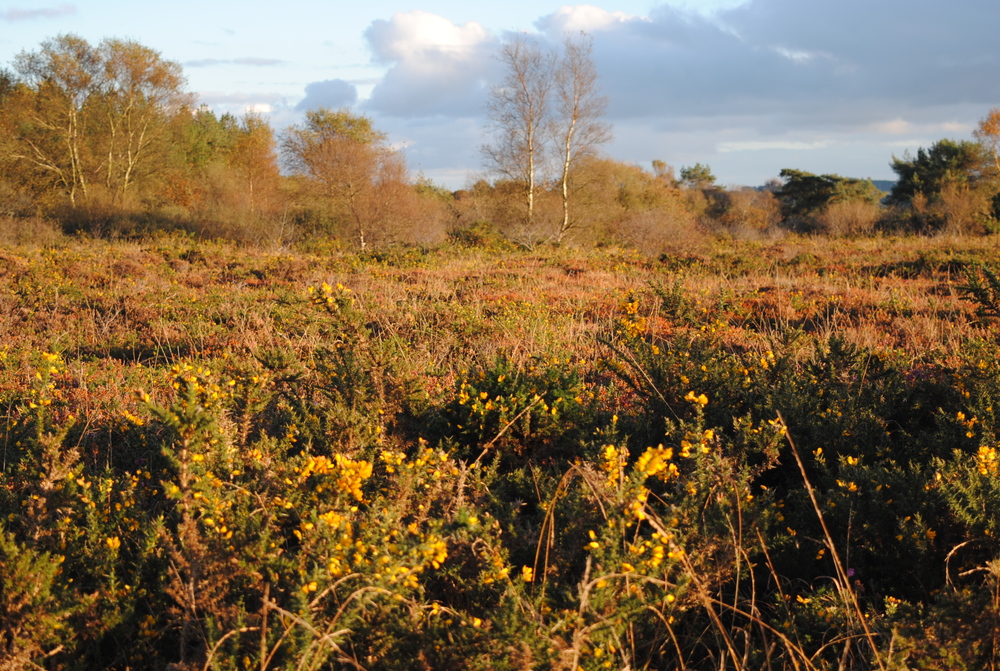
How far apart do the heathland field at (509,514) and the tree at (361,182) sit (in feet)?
51.0

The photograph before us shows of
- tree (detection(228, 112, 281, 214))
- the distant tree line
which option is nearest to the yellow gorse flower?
the distant tree line

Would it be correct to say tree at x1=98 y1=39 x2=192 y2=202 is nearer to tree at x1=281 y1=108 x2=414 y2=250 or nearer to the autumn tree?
tree at x1=281 y1=108 x2=414 y2=250

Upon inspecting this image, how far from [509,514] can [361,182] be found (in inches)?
754

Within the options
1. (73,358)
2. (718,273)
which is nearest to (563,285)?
(718,273)

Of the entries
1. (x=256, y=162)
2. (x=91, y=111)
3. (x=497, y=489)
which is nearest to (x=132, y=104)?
(x=91, y=111)

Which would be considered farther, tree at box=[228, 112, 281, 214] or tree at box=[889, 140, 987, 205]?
tree at box=[889, 140, 987, 205]

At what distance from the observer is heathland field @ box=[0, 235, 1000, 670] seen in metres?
1.75

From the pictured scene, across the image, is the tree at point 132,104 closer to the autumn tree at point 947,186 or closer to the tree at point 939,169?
the autumn tree at point 947,186

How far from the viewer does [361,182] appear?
2025 cm

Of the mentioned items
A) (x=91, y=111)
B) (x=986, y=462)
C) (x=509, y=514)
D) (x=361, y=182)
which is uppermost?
(x=91, y=111)

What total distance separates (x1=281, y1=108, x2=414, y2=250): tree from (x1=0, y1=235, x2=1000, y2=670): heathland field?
1555cm

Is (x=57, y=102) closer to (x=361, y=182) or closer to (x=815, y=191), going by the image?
(x=361, y=182)

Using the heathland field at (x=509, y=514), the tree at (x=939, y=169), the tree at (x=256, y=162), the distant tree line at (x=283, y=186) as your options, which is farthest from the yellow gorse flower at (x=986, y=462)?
the tree at (x=939, y=169)

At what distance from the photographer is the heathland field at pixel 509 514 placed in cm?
175
